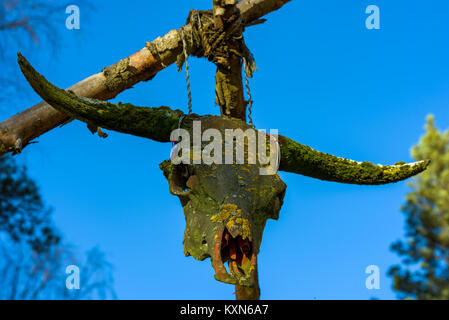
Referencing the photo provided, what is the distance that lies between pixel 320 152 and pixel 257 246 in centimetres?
127

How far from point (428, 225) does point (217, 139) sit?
42.7 ft

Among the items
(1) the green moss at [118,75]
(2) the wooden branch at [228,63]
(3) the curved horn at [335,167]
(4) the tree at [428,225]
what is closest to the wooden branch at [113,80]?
(1) the green moss at [118,75]

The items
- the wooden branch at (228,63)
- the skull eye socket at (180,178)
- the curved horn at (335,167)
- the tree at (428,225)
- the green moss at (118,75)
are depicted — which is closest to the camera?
the skull eye socket at (180,178)

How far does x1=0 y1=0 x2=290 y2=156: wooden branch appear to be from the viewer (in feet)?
16.6

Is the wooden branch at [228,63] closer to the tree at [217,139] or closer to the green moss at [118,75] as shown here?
the tree at [217,139]

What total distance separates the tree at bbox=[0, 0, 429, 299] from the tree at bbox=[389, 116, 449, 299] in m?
10.2

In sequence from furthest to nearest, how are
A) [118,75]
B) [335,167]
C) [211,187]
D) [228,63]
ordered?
[118,75] → [228,63] → [335,167] → [211,187]

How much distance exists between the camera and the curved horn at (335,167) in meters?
4.10

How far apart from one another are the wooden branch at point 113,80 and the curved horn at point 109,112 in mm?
1550

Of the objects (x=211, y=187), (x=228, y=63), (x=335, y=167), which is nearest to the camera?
(x=211, y=187)

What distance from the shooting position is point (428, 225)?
599 inches

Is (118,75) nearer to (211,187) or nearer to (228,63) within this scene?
(228,63)

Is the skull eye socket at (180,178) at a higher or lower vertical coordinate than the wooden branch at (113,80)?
lower

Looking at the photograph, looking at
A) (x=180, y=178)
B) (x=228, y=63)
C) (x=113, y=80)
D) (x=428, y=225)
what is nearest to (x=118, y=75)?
(x=113, y=80)
